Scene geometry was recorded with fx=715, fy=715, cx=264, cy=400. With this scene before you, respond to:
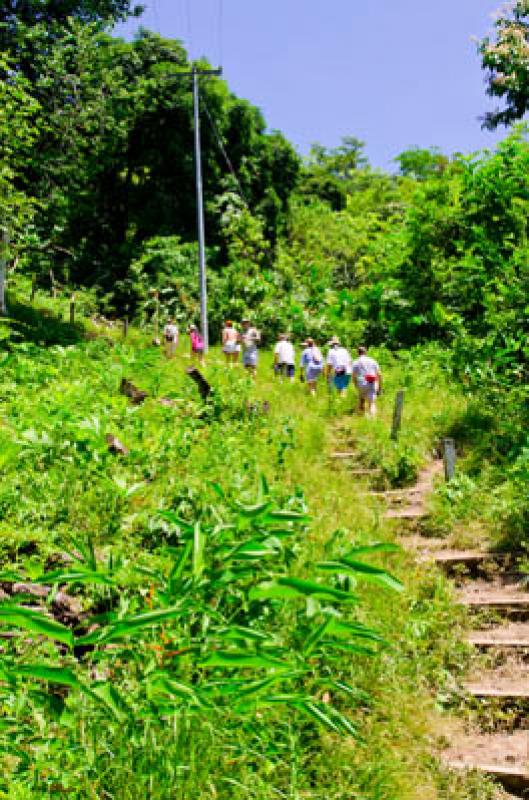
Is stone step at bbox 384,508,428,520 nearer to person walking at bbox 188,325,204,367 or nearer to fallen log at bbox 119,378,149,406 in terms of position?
fallen log at bbox 119,378,149,406

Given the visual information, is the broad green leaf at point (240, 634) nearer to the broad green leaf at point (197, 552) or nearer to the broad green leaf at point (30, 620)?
Answer: the broad green leaf at point (197, 552)

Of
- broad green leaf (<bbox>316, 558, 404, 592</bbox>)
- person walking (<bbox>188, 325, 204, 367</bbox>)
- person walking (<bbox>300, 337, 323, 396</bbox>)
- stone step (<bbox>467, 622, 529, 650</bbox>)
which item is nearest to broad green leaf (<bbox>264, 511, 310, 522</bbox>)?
broad green leaf (<bbox>316, 558, 404, 592</bbox>)

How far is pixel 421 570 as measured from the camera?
23.5 feet

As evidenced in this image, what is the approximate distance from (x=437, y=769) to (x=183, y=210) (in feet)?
95.9

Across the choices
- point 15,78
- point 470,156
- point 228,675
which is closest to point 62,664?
point 228,675

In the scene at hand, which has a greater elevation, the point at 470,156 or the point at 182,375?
the point at 470,156

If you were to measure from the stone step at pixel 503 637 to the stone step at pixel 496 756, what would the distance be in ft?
3.45

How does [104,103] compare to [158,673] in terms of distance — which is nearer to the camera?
[158,673]

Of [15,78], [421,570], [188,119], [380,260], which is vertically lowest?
[421,570]

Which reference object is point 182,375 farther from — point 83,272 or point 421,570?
point 83,272

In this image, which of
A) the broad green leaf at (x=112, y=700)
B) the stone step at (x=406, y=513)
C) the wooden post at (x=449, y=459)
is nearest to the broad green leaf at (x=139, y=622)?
the broad green leaf at (x=112, y=700)

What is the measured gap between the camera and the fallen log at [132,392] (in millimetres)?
10211

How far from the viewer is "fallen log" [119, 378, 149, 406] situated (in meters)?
10.2

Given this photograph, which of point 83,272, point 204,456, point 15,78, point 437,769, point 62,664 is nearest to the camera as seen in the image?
point 62,664
